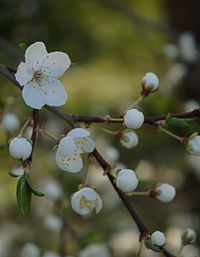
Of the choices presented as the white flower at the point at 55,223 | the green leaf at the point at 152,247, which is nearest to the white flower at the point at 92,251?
the white flower at the point at 55,223

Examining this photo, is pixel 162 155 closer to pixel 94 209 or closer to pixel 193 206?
pixel 193 206

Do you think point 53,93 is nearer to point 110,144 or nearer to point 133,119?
point 133,119

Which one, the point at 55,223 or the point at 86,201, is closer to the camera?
the point at 86,201

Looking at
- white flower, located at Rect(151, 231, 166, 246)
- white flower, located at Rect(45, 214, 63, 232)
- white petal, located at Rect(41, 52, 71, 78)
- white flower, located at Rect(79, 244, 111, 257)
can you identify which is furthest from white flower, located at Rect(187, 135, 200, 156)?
white flower, located at Rect(45, 214, 63, 232)

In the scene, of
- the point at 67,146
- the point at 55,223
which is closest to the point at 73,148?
the point at 67,146

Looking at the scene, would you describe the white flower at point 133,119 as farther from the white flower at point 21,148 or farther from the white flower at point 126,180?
the white flower at point 21,148

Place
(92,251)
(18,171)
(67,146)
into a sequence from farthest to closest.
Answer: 1. (92,251)
2. (18,171)
3. (67,146)

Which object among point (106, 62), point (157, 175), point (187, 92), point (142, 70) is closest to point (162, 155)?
point (157, 175)
